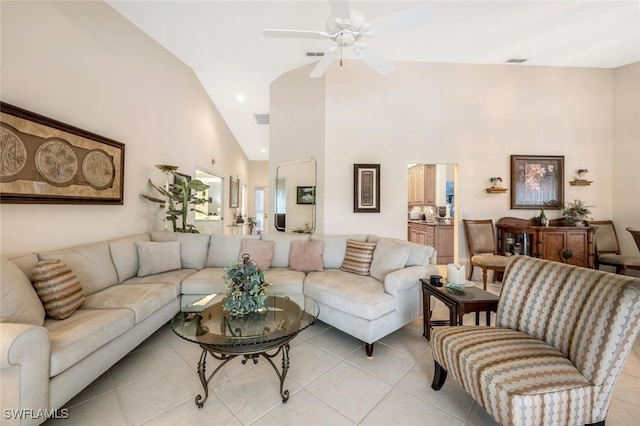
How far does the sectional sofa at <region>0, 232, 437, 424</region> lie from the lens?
4.09ft

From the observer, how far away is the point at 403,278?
222 centimetres

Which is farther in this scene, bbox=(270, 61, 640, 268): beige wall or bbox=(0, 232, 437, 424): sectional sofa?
bbox=(270, 61, 640, 268): beige wall

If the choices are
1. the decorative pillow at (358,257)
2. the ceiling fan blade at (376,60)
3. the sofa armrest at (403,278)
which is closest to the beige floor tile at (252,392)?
the sofa armrest at (403,278)

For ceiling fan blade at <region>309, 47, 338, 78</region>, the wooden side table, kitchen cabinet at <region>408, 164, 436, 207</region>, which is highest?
ceiling fan blade at <region>309, 47, 338, 78</region>

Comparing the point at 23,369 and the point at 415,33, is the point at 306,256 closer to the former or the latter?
the point at 23,369

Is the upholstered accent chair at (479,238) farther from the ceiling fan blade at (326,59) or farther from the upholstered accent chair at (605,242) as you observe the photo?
the ceiling fan blade at (326,59)

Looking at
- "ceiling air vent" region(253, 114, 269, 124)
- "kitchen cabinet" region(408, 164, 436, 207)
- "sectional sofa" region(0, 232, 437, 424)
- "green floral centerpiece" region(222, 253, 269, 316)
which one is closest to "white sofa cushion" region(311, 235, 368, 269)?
"sectional sofa" region(0, 232, 437, 424)

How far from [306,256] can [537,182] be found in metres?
4.19

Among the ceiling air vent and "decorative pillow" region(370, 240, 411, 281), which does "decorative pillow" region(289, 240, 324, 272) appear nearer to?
"decorative pillow" region(370, 240, 411, 281)

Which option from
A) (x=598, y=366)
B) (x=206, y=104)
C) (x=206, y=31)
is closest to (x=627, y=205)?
(x=598, y=366)

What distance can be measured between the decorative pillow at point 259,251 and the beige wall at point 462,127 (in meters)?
1.31

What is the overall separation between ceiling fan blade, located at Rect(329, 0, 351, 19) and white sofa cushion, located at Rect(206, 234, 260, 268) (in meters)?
2.56

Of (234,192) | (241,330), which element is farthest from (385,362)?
(234,192)

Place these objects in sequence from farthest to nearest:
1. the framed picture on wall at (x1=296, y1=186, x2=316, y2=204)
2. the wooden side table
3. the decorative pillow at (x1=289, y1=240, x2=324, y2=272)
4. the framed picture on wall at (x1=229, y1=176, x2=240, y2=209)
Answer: the framed picture on wall at (x1=229, y1=176, x2=240, y2=209) → the framed picture on wall at (x1=296, y1=186, x2=316, y2=204) → the decorative pillow at (x1=289, y1=240, x2=324, y2=272) → the wooden side table
